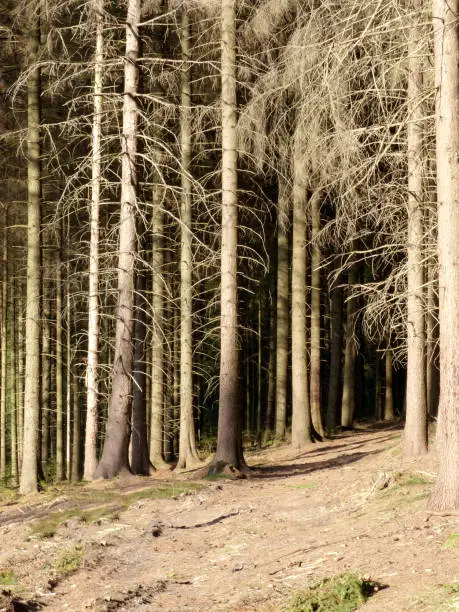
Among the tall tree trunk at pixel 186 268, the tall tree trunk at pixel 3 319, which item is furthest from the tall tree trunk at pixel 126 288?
the tall tree trunk at pixel 3 319

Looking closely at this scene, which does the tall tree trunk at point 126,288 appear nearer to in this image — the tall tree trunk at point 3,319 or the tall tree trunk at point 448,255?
the tall tree trunk at point 448,255

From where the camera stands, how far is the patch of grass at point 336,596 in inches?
239

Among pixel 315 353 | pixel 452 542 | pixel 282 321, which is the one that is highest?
pixel 282 321

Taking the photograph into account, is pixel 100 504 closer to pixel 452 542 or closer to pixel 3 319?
pixel 452 542

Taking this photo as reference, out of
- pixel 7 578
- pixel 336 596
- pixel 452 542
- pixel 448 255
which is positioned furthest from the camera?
pixel 7 578

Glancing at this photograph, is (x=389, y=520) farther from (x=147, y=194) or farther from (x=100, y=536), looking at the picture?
(x=147, y=194)

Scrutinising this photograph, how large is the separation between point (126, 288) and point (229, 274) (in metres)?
1.97

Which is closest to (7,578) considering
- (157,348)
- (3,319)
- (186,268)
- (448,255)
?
(448,255)

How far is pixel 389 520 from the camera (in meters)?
8.54

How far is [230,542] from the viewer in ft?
30.3

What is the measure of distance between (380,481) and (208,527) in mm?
2393

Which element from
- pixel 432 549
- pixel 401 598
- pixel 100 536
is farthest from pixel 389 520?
pixel 100 536

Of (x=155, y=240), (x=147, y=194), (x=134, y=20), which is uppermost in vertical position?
(x=134, y=20)

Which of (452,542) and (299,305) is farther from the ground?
(299,305)
